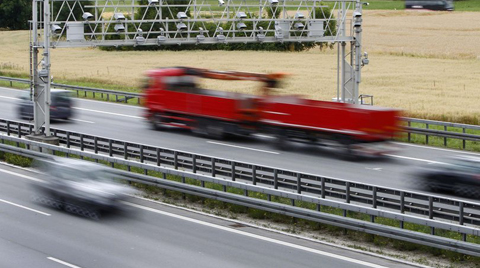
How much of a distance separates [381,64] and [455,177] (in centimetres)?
5139

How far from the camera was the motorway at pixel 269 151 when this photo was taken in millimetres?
25609

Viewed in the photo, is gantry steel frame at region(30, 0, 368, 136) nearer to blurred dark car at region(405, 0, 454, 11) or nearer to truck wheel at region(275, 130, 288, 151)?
truck wheel at region(275, 130, 288, 151)

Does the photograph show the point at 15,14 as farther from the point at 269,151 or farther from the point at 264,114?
the point at 269,151

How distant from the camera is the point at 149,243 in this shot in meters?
17.2

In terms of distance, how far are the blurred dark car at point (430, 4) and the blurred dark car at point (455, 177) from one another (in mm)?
5532

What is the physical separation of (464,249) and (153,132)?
21300mm

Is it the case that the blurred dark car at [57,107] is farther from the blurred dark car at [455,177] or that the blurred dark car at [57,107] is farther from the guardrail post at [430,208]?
the guardrail post at [430,208]

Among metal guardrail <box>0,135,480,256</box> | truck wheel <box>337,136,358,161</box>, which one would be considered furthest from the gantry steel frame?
truck wheel <box>337,136,358,161</box>

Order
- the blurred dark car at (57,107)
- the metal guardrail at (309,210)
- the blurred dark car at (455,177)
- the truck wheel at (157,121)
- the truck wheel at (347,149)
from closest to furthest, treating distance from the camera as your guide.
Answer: the metal guardrail at (309,210)
the blurred dark car at (455,177)
the truck wheel at (347,149)
the truck wheel at (157,121)
the blurred dark car at (57,107)

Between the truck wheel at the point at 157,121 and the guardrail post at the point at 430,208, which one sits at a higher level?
the truck wheel at the point at 157,121

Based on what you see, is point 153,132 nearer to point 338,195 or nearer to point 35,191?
point 35,191

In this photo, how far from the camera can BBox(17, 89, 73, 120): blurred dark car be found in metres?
37.0

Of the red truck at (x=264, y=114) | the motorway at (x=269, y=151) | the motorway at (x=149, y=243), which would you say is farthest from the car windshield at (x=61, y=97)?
the motorway at (x=149, y=243)

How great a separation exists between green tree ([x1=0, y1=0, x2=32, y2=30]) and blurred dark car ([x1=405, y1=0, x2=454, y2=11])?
9885 cm
